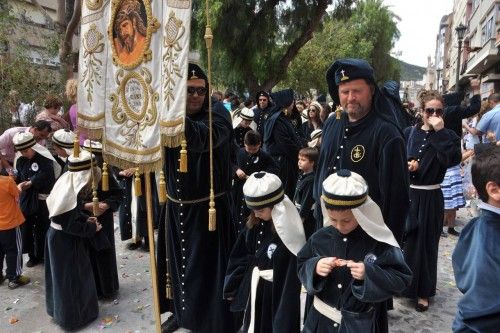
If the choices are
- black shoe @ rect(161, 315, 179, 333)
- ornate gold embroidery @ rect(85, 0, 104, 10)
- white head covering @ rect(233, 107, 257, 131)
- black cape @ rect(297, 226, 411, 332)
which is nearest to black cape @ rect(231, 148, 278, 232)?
white head covering @ rect(233, 107, 257, 131)

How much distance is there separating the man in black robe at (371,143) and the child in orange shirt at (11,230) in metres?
3.85

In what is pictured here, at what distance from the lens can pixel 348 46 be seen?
28828 mm

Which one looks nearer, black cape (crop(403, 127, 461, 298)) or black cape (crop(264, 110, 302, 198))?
black cape (crop(403, 127, 461, 298))

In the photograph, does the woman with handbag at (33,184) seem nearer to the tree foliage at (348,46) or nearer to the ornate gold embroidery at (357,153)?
the ornate gold embroidery at (357,153)

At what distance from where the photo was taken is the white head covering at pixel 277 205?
295cm

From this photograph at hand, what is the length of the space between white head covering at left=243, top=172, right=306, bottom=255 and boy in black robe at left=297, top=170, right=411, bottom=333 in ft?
0.92

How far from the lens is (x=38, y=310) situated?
4.56m

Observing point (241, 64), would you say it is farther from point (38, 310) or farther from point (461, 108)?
point (38, 310)

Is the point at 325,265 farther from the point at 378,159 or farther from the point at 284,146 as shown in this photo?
the point at 284,146

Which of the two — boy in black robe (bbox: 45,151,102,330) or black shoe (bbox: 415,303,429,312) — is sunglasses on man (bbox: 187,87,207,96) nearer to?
boy in black robe (bbox: 45,151,102,330)

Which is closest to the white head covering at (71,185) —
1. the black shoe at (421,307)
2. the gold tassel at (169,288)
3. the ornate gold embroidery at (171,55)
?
the gold tassel at (169,288)

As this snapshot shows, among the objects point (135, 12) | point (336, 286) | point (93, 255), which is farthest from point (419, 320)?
point (135, 12)

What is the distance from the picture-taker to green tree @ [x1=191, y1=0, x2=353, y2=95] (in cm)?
1744

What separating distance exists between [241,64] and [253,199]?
16.9 m
